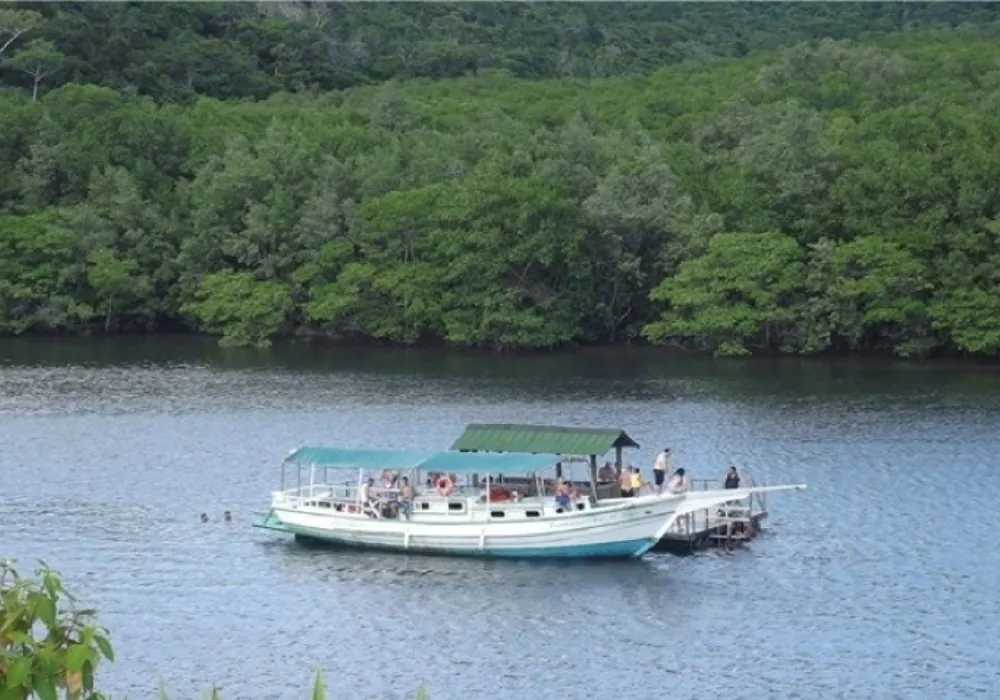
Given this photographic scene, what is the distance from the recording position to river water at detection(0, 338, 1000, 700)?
45.7m

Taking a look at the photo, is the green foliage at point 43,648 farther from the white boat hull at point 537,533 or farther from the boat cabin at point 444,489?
the boat cabin at point 444,489

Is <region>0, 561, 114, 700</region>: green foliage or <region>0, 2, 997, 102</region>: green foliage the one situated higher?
<region>0, 2, 997, 102</region>: green foliage

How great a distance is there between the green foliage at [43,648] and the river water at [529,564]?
30.1m

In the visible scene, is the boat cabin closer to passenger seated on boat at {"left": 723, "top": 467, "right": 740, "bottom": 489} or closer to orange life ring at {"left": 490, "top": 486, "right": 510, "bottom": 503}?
orange life ring at {"left": 490, "top": 486, "right": 510, "bottom": 503}

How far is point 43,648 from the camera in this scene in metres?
13.9

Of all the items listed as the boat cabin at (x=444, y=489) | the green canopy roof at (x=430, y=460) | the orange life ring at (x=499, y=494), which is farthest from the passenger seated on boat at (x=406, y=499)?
the orange life ring at (x=499, y=494)

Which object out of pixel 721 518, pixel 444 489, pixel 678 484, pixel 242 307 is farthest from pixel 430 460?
pixel 242 307

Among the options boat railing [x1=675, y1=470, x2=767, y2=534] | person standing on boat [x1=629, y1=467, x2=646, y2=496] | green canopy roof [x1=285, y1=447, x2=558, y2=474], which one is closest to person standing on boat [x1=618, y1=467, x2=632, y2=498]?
person standing on boat [x1=629, y1=467, x2=646, y2=496]

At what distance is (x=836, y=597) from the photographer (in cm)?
5119

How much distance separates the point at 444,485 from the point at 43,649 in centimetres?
4497

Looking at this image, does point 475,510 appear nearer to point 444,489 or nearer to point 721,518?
point 444,489

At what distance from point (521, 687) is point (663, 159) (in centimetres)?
6816

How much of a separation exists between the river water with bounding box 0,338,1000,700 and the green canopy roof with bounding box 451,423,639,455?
400 centimetres

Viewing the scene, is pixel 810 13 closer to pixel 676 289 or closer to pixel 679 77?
pixel 679 77
